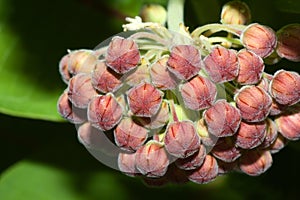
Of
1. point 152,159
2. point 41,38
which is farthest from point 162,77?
point 41,38

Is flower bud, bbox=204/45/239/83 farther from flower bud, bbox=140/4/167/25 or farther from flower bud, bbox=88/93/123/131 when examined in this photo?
flower bud, bbox=140/4/167/25

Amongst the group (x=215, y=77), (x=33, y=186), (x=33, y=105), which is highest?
(x=215, y=77)

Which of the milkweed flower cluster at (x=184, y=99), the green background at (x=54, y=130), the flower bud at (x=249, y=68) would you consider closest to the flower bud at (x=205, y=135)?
the milkweed flower cluster at (x=184, y=99)

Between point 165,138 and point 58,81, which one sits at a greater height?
point 165,138

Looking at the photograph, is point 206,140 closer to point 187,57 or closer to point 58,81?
point 187,57

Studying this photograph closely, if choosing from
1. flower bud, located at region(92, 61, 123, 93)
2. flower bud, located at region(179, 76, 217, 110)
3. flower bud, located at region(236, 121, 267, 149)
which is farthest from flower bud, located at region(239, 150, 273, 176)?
flower bud, located at region(92, 61, 123, 93)

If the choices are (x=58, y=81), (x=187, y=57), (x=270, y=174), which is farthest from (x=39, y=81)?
(x=187, y=57)
